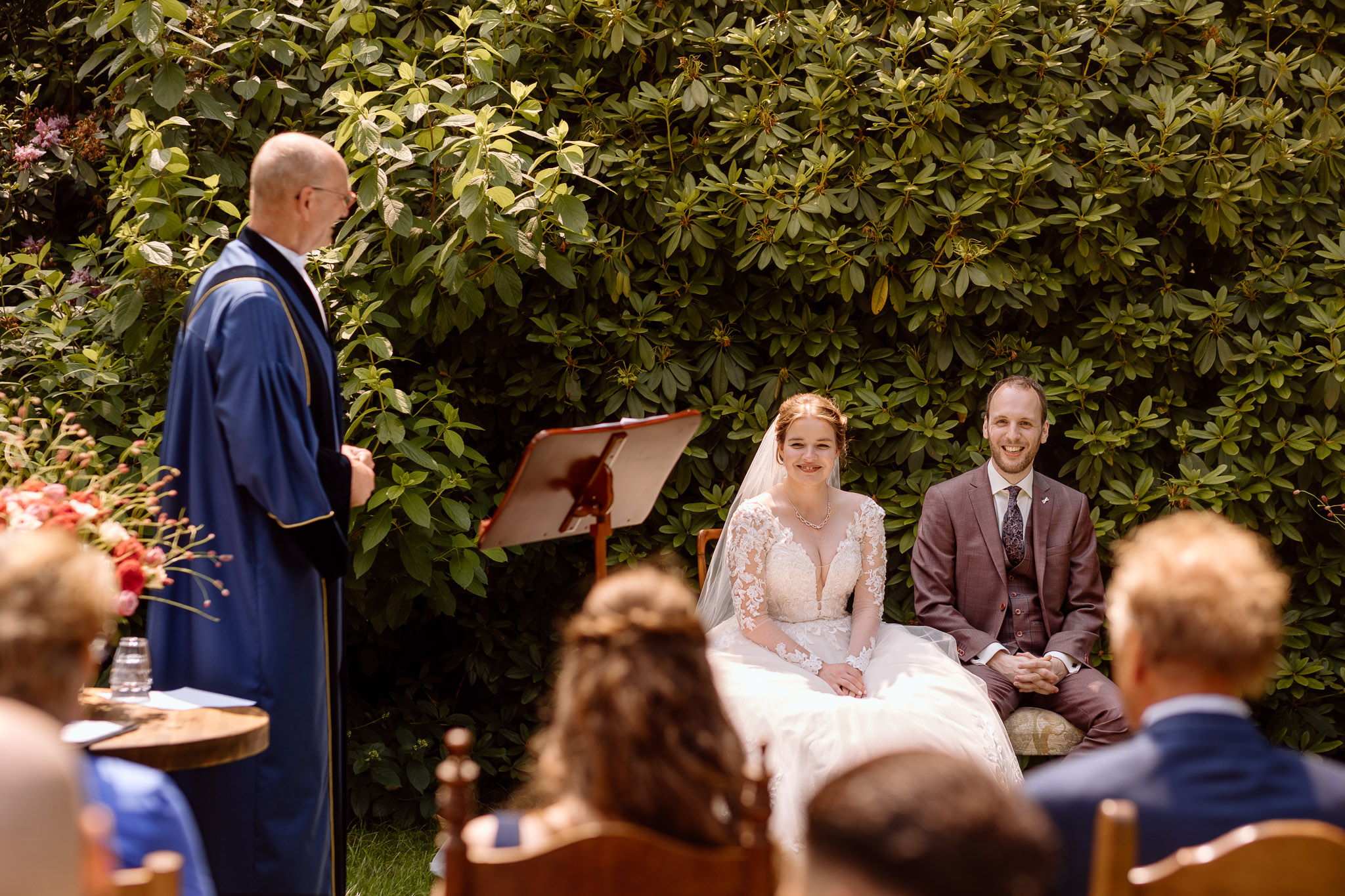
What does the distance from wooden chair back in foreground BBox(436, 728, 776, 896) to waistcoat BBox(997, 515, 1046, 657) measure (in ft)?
9.11

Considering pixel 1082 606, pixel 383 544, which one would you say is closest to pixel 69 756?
pixel 383 544

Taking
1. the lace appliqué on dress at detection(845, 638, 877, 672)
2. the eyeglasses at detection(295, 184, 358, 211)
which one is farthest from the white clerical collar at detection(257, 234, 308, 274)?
the lace appliqué on dress at detection(845, 638, 877, 672)

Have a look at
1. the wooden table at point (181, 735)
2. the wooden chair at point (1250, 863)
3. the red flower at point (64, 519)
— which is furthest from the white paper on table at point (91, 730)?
the wooden chair at point (1250, 863)

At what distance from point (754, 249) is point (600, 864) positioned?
3460mm

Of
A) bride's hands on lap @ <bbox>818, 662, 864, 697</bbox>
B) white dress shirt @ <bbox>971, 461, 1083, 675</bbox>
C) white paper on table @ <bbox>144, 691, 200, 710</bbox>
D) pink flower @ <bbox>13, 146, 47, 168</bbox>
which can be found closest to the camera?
white paper on table @ <bbox>144, 691, 200, 710</bbox>

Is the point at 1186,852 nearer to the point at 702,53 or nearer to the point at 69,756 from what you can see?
the point at 69,756

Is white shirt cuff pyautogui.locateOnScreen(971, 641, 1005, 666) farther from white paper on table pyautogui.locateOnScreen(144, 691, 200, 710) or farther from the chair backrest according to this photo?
white paper on table pyautogui.locateOnScreen(144, 691, 200, 710)

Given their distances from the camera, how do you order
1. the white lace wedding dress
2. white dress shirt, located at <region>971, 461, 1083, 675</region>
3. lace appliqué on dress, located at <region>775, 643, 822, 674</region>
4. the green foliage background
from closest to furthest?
1. the white lace wedding dress
2. lace appliqué on dress, located at <region>775, 643, 822, 674</region>
3. white dress shirt, located at <region>971, 461, 1083, 675</region>
4. the green foliage background

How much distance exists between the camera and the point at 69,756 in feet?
3.69

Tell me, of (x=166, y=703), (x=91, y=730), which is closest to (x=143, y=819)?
(x=91, y=730)

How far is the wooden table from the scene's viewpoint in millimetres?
2131

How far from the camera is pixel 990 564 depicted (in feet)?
13.1

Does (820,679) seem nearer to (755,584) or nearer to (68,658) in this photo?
(755,584)

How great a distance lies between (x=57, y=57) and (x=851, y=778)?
5525 millimetres
